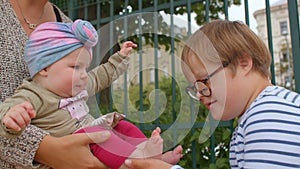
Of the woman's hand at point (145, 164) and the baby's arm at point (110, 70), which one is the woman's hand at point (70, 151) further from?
the baby's arm at point (110, 70)

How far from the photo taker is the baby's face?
1.26m

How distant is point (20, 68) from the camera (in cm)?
134

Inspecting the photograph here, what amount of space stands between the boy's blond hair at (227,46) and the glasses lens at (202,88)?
2.8 inches

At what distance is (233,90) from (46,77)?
0.64 meters

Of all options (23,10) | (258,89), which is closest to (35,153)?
(23,10)

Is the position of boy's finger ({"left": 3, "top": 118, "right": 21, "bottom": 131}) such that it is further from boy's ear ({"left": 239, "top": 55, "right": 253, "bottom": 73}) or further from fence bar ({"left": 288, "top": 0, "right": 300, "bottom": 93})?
fence bar ({"left": 288, "top": 0, "right": 300, "bottom": 93})

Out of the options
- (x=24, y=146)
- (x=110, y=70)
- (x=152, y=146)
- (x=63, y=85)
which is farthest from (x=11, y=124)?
(x=110, y=70)

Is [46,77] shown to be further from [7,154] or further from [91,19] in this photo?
[91,19]

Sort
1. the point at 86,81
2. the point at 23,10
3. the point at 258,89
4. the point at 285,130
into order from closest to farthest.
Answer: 1. the point at 285,130
2. the point at 258,89
3. the point at 86,81
4. the point at 23,10

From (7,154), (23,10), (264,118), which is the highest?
(23,10)

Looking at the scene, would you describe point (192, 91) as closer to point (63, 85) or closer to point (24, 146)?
point (63, 85)

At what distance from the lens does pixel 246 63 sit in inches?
46.9

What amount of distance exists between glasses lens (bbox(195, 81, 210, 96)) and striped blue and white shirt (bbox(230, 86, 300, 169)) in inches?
6.6

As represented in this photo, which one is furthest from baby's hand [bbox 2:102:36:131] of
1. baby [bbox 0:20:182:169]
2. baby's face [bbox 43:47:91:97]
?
baby's face [bbox 43:47:91:97]
